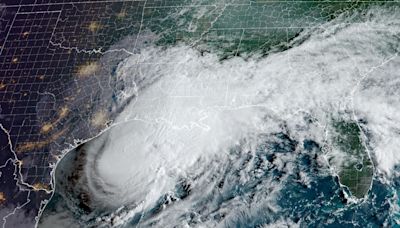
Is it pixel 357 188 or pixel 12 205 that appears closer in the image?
pixel 357 188

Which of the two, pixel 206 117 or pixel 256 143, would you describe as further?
pixel 206 117

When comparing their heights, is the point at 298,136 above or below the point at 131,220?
above

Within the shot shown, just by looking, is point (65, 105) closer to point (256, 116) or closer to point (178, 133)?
point (178, 133)

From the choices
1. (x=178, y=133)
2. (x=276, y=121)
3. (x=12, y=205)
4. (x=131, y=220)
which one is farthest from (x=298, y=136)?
(x=12, y=205)

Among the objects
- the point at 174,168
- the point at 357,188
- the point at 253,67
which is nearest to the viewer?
the point at 357,188

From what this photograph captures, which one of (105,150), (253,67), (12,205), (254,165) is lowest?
(12,205)

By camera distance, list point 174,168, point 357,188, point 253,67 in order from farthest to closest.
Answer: point 253,67, point 174,168, point 357,188
